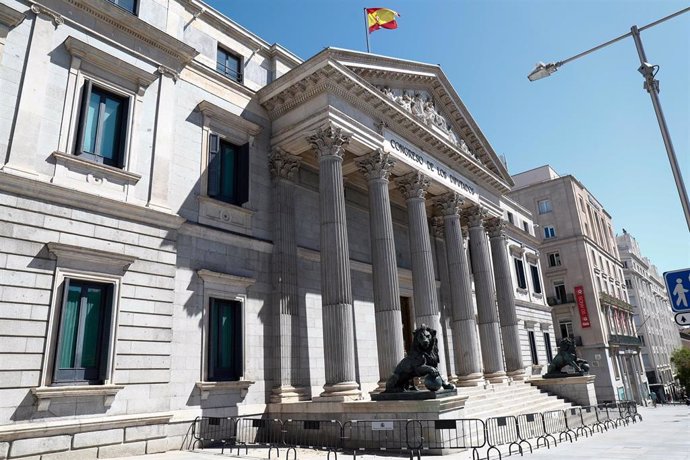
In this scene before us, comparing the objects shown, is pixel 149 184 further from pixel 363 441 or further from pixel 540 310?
pixel 540 310

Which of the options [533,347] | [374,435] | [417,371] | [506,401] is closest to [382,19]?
[417,371]

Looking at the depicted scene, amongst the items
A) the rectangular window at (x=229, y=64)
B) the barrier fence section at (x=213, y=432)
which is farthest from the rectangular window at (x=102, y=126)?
the barrier fence section at (x=213, y=432)

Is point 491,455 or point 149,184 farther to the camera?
point 149,184

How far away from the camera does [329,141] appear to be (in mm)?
18203

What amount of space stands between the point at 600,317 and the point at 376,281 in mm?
40561

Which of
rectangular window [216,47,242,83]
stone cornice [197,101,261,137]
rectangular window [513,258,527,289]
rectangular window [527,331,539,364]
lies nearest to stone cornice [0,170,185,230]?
stone cornice [197,101,261,137]

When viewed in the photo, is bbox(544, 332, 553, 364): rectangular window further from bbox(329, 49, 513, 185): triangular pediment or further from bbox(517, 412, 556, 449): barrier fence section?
bbox(517, 412, 556, 449): barrier fence section

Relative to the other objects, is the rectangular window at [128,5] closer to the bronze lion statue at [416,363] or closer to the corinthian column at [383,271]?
the corinthian column at [383,271]

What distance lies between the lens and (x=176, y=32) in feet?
57.9

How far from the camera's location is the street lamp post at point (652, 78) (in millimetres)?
9539

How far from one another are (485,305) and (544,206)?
34290 millimetres

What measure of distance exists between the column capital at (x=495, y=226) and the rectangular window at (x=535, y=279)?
1319 cm

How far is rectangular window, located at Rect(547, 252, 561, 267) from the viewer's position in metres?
53.1

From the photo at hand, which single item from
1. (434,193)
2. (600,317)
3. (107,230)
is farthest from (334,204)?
(600,317)
